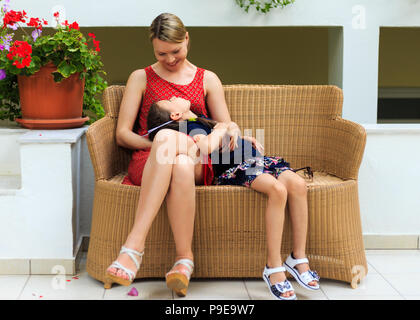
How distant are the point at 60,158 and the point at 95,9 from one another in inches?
47.9

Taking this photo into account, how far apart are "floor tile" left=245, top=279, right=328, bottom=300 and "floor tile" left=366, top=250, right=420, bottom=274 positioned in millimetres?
434

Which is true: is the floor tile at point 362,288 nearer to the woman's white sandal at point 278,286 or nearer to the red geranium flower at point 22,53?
the woman's white sandal at point 278,286

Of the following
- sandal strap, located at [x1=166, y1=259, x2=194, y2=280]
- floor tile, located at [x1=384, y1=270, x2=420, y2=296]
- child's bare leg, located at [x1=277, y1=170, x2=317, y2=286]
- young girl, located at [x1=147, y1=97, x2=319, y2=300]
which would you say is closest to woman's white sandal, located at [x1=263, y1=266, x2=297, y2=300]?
young girl, located at [x1=147, y1=97, x2=319, y2=300]

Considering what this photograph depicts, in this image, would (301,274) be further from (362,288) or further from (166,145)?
(166,145)

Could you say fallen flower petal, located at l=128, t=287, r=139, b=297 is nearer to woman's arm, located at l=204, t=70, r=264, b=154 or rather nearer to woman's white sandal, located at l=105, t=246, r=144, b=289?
woman's white sandal, located at l=105, t=246, r=144, b=289

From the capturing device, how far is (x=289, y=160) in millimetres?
2834

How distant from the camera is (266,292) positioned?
2.36 metres

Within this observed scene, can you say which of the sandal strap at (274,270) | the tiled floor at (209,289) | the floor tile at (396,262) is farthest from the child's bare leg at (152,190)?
the floor tile at (396,262)

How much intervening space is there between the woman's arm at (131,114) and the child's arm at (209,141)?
266mm

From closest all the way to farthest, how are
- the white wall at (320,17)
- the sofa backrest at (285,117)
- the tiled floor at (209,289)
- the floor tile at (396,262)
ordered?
1. the tiled floor at (209,289)
2. the floor tile at (396,262)
3. the sofa backrest at (285,117)
4. the white wall at (320,17)

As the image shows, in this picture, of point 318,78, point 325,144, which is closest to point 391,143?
point 325,144

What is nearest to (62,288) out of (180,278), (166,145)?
(180,278)

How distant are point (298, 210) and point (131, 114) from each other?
0.85m

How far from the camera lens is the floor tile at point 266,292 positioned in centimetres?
229
